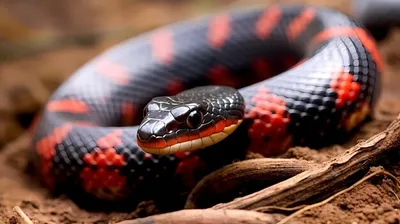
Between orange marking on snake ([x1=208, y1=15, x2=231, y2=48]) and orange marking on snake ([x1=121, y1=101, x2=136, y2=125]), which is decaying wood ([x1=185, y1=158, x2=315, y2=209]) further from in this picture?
orange marking on snake ([x1=208, y1=15, x2=231, y2=48])

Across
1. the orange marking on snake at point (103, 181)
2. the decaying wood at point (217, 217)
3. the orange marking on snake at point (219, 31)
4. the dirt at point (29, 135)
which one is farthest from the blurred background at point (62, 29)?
the decaying wood at point (217, 217)

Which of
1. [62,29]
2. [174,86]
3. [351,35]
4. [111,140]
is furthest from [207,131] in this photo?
[62,29]

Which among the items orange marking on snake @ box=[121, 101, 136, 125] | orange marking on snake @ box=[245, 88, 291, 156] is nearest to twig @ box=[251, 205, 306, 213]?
orange marking on snake @ box=[245, 88, 291, 156]

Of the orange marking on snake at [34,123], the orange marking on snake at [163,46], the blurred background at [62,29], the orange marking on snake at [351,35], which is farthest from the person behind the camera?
the blurred background at [62,29]

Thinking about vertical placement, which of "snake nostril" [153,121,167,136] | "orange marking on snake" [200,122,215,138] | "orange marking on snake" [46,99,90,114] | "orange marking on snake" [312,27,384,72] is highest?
"orange marking on snake" [312,27,384,72]

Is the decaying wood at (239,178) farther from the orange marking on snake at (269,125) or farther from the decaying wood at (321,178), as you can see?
the orange marking on snake at (269,125)
